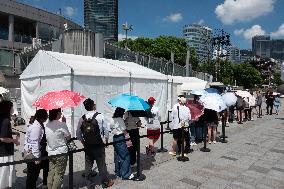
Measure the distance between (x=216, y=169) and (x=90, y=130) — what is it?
11.9 feet

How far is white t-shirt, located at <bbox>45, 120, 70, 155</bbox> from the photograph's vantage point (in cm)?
554

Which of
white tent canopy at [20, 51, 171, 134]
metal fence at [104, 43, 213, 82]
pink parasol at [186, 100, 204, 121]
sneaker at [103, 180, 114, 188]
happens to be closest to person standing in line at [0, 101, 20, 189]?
sneaker at [103, 180, 114, 188]

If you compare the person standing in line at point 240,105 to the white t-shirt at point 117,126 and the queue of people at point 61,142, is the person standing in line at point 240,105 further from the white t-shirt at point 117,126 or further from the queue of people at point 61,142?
the white t-shirt at point 117,126

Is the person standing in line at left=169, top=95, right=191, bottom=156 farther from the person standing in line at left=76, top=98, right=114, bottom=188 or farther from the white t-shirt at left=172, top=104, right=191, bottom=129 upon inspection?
the person standing in line at left=76, top=98, right=114, bottom=188

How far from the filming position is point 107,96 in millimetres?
13289

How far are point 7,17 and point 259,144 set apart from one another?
124 ft

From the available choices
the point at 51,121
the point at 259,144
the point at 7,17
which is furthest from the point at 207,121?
the point at 7,17

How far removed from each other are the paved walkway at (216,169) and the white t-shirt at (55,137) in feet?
4.20

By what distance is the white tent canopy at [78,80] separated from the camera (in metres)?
11.9

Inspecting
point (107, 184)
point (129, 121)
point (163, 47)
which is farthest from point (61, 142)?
point (163, 47)

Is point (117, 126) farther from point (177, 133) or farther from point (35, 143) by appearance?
point (177, 133)

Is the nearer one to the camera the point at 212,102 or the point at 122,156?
the point at 122,156

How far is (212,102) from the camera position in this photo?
10469 mm

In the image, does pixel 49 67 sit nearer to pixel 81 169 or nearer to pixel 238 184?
pixel 81 169
